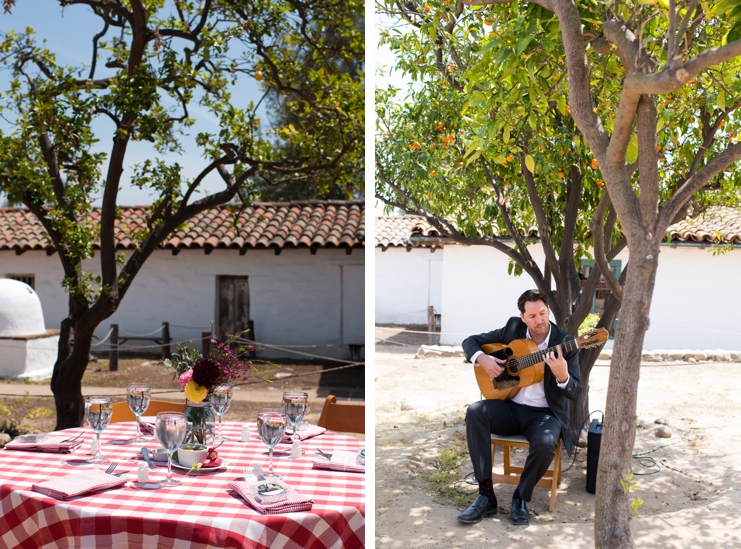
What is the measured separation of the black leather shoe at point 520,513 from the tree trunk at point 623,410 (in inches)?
34.9

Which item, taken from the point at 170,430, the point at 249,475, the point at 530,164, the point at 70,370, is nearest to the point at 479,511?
the point at 249,475

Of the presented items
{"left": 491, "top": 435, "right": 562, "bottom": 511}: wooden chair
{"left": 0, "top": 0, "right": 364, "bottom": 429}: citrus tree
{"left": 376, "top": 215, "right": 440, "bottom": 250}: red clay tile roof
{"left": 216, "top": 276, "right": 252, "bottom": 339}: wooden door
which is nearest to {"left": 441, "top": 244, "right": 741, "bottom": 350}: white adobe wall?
{"left": 376, "top": 215, "right": 440, "bottom": 250}: red clay tile roof

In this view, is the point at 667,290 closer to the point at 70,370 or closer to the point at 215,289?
the point at 215,289

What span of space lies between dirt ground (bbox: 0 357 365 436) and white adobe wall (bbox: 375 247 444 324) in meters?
2.41

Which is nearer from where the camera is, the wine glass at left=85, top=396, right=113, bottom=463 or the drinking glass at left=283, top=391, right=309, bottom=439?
the wine glass at left=85, top=396, right=113, bottom=463

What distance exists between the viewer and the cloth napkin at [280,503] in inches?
69.4

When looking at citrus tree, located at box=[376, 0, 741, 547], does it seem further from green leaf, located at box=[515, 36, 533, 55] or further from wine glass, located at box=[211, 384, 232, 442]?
wine glass, located at box=[211, 384, 232, 442]

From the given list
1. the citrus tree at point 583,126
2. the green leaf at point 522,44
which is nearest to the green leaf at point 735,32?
the citrus tree at point 583,126

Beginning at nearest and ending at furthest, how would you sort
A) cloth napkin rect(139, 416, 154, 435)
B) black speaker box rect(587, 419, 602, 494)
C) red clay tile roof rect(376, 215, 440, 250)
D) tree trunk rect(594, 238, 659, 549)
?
tree trunk rect(594, 238, 659, 549) → cloth napkin rect(139, 416, 154, 435) → black speaker box rect(587, 419, 602, 494) → red clay tile roof rect(376, 215, 440, 250)

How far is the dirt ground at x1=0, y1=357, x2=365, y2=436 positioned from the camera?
6.90 meters

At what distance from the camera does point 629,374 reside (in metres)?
2.34

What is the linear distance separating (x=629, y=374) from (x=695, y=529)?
1414 mm

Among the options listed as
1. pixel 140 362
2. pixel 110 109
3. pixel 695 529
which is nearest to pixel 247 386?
pixel 140 362

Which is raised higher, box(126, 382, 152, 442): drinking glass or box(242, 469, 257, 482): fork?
box(126, 382, 152, 442): drinking glass
